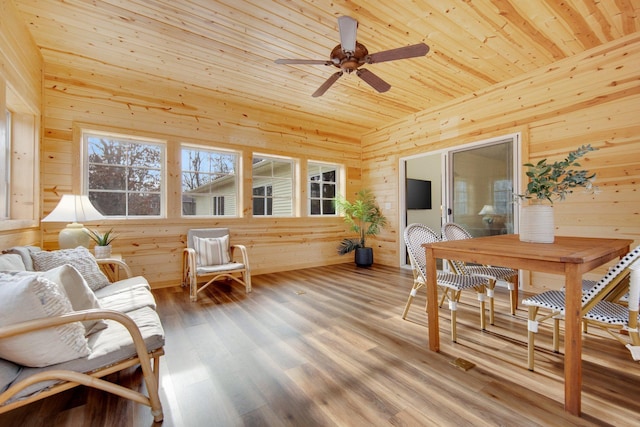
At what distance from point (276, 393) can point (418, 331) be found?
52.1 inches

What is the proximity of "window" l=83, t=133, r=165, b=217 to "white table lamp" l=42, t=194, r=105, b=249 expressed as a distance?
2.68ft

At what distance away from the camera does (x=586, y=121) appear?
3062 millimetres

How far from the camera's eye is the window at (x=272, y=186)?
4766mm

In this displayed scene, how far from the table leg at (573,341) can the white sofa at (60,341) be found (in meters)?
2.03

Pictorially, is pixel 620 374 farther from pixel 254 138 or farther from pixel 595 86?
pixel 254 138

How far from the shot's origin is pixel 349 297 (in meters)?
3.31

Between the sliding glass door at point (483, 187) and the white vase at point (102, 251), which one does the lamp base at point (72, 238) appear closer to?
the white vase at point (102, 251)

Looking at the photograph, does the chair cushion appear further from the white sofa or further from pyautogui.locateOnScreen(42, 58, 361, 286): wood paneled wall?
the white sofa

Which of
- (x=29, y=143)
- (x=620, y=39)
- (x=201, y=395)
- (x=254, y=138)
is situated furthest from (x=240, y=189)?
(x=620, y=39)

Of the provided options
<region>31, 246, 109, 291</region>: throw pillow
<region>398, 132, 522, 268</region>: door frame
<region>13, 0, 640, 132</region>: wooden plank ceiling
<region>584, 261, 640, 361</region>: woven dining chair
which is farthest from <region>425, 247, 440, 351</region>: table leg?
<region>31, 246, 109, 291</region>: throw pillow

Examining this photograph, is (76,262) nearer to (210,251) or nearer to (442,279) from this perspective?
(210,251)

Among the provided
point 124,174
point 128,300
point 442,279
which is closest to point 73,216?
point 124,174

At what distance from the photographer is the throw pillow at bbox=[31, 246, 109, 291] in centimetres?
205

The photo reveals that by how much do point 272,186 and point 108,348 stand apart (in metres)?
3.83
